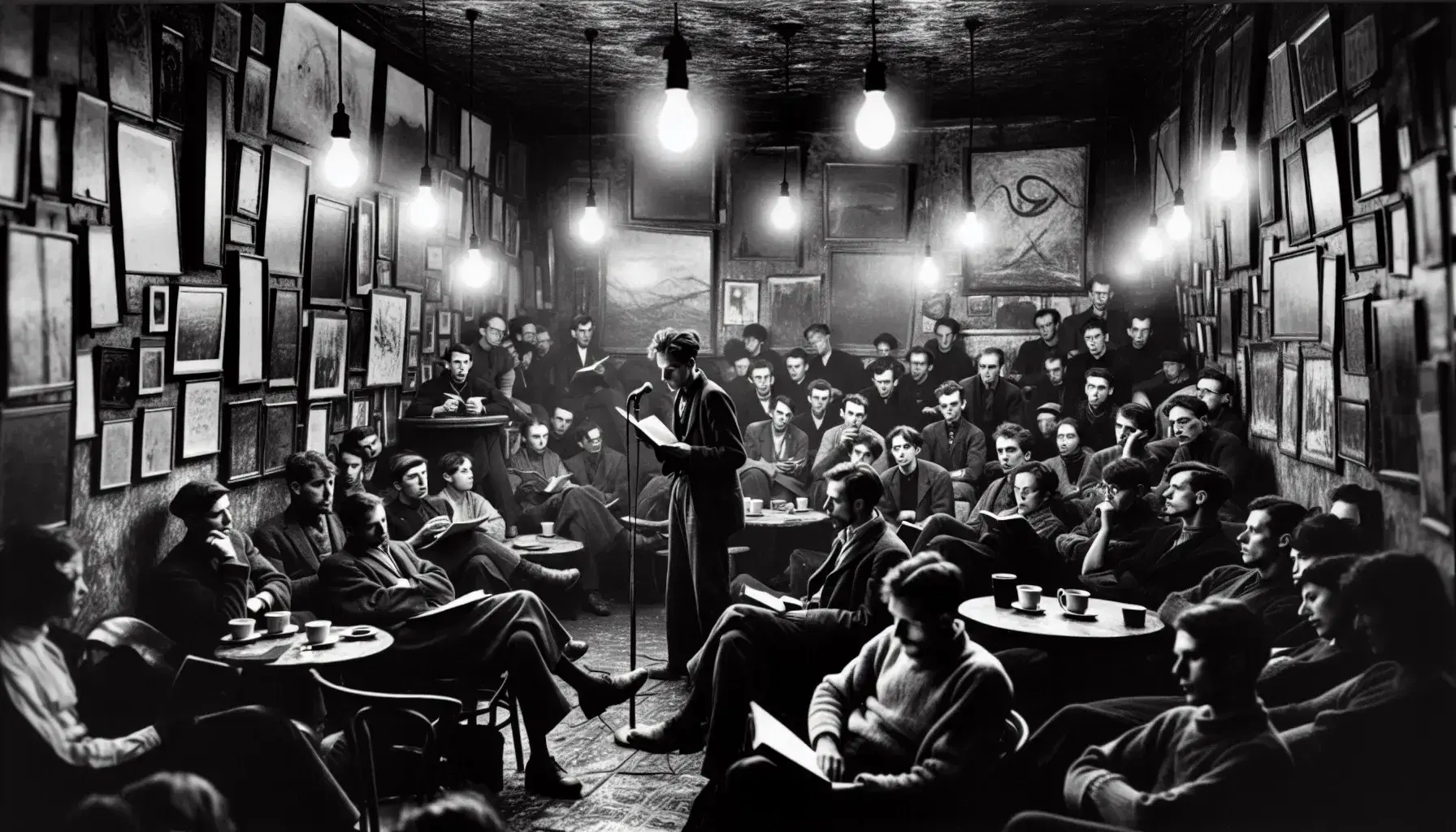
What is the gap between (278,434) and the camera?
6238mm

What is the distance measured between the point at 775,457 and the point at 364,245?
3.53 m

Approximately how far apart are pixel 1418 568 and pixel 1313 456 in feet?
6.69

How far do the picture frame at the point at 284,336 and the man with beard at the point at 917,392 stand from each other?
15.9 feet

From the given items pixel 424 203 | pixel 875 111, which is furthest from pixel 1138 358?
pixel 424 203

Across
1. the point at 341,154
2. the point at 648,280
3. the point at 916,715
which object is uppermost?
the point at 648,280

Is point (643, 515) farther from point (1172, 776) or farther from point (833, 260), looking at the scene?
point (1172, 776)

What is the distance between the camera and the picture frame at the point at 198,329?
5152 mm

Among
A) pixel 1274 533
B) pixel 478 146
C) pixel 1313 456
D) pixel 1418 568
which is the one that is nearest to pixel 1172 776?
pixel 1418 568

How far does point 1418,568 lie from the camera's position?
3.38m

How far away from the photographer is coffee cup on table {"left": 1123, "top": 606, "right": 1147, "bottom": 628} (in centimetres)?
410

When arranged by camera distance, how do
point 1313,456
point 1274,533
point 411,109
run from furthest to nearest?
point 411,109 < point 1313,456 < point 1274,533

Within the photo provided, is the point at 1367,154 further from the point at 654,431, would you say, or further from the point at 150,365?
the point at 150,365

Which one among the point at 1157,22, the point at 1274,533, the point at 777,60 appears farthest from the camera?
the point at 777,60

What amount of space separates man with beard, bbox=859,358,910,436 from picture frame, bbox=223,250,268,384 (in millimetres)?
4846
